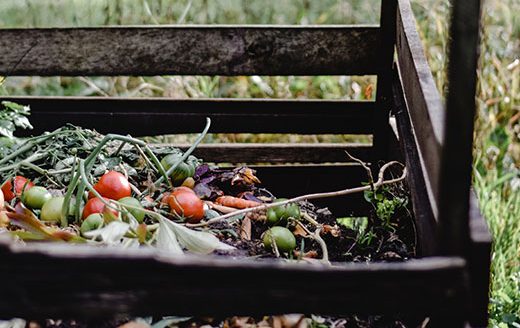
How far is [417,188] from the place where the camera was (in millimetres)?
2180

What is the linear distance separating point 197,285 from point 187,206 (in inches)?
32.9

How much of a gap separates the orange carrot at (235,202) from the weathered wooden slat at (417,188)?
43 centimetres

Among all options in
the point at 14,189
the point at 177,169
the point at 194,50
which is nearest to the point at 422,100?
the point at 177,169

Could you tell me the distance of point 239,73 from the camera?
333 centimetres

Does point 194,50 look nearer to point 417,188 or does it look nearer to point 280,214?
point 280,214

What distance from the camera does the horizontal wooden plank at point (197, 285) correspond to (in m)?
1.38

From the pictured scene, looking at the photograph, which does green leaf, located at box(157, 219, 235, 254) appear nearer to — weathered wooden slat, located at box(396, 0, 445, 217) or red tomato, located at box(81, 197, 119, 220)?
red tomato, located at box(81, 197, 119, 220)

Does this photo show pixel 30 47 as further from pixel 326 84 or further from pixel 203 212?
pixel 326 84

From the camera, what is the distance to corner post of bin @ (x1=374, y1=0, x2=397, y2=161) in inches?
125

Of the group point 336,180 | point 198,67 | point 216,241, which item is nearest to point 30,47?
point 198,67

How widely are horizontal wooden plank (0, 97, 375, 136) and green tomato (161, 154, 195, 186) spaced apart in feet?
3.10

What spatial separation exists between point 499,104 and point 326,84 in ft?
3.29

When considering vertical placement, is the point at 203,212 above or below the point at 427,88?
below

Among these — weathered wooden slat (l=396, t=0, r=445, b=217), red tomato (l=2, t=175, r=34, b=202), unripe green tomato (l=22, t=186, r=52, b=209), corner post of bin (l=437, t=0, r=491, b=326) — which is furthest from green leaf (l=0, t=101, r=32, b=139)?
corner post of bin (l=437, t=0, r=491, b=326)
